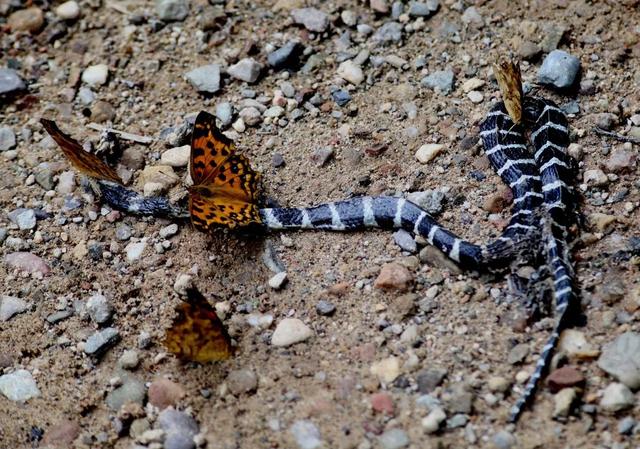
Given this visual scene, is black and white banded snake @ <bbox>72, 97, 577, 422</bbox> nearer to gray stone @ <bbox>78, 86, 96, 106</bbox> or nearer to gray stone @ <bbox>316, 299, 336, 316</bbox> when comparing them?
gray stone @ <bbox>316, 299, 336, 316</bbox>

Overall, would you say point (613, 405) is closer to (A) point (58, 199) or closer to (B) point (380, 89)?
(B) point (380, 89)

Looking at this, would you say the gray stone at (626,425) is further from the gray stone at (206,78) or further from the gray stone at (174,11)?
the gray stone at (174,11)

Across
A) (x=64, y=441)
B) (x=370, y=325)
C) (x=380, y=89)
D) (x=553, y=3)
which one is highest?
(x=553, y=3)

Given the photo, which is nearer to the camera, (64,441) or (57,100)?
(64,441)

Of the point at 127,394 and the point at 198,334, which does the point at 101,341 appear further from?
the point at 198,334

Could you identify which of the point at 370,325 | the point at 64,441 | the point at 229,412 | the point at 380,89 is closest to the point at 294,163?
the point at 380,89

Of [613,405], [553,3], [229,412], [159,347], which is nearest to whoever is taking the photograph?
Result: [613,405]

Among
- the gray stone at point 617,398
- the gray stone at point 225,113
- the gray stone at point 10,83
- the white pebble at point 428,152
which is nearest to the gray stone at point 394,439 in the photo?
the gray stone at point 617,398
